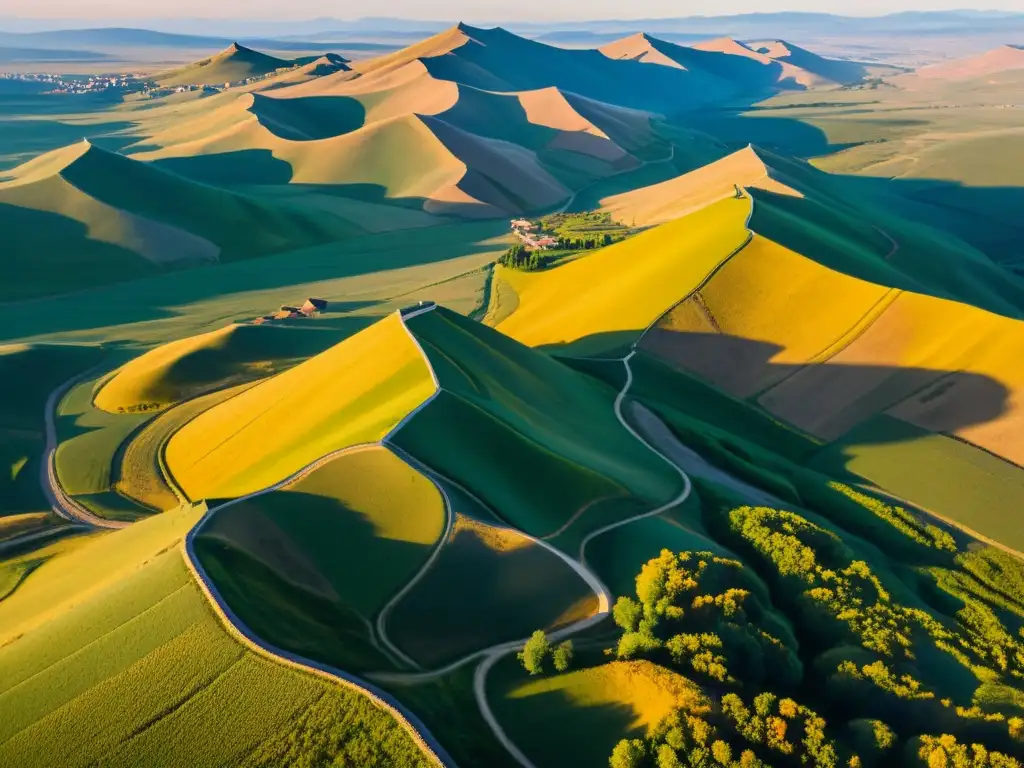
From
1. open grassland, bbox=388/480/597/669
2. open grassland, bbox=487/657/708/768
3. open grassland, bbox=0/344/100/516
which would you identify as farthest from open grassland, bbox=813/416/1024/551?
open grassland, bbox=0/344/100/516

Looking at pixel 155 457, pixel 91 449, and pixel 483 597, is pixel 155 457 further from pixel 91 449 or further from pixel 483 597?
pixel 483 597

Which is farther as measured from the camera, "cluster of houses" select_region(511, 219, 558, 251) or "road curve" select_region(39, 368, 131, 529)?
"cluster of houses" select_region(511, 219, 558, 251)

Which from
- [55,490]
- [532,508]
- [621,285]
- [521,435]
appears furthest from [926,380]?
[55,490]

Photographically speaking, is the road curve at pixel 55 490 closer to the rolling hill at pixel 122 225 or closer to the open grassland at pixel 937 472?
the rolling hill at pixel 122 225

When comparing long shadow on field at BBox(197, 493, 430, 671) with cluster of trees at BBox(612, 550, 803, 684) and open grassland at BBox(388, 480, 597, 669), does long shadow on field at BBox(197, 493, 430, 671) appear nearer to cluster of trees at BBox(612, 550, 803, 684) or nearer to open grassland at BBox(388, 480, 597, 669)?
open grassland at BBox(388, 480, 597, 669)

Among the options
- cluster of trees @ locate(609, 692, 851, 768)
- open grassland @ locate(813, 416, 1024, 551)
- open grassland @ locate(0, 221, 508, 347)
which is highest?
cluster of trees @ locate(609, 692, 851, 768)

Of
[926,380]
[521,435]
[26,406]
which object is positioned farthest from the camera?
[26,406]

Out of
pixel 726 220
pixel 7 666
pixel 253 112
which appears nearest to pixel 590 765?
pixel 7 666
